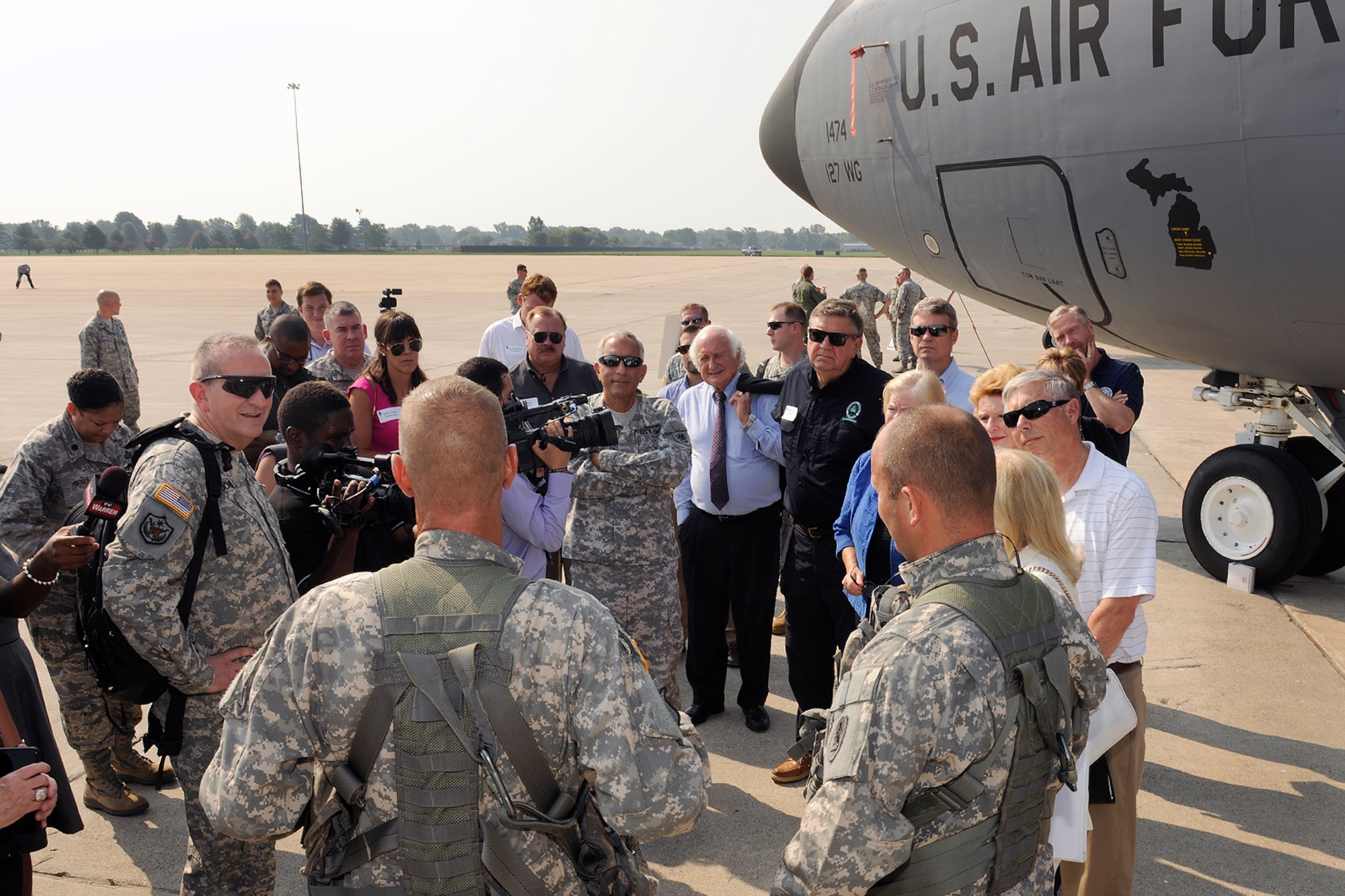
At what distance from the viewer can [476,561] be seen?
2.12m

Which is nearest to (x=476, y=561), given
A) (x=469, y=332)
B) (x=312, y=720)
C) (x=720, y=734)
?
(x=312, y=720)

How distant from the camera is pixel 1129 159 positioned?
5.39 meters

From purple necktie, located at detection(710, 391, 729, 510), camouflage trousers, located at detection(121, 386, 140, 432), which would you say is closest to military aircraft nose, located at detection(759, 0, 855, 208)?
purple necktie, located at detection(710, 391, 729, 510)

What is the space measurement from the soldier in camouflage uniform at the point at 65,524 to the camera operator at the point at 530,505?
1.82 metres

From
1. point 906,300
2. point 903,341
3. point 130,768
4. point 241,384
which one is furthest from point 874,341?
point 241,384

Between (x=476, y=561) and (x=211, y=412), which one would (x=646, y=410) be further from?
(x=476, y=561)

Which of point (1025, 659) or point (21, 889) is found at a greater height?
point (1025, 659)

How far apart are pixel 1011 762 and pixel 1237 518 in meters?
5.79

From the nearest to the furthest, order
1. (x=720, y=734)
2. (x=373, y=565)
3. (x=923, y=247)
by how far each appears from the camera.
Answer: (x=373, y=565) → (x=720, y=734) → (x=923, y=247)

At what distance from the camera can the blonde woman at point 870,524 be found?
4.13 m

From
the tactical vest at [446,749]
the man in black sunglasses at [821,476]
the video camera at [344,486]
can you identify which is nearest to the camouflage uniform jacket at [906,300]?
the man in black sunglasses at [821,476]

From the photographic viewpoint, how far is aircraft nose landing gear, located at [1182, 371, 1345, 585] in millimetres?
6535

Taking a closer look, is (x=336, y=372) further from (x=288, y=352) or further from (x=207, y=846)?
(x=207, y=846)

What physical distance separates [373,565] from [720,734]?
2.27 meters
